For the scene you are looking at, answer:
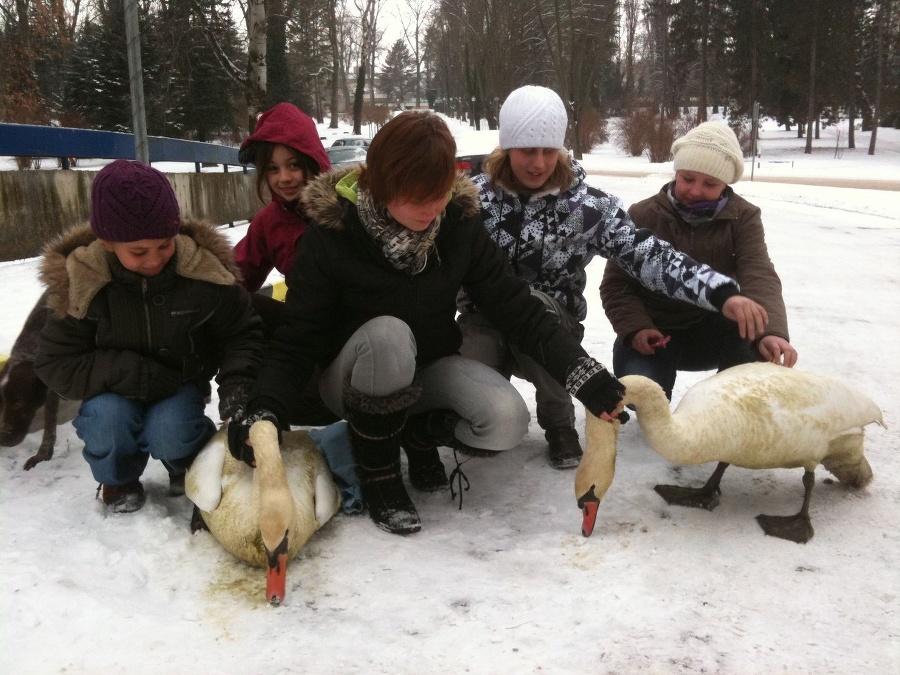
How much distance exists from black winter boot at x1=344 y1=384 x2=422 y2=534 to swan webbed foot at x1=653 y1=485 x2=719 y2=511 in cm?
85

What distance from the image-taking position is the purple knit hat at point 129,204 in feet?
7.21

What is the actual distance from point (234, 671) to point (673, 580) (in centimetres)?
117

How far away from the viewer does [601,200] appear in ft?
9.59

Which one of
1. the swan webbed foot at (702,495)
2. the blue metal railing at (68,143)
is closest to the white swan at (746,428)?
the swan webbed foot at (702,495)

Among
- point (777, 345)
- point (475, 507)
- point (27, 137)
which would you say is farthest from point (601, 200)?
point (27, 137)

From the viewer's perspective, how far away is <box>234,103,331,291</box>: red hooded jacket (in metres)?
2.92

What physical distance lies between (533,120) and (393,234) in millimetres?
833

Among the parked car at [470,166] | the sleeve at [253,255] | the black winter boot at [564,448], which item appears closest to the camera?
the black winter boot at [564,448]

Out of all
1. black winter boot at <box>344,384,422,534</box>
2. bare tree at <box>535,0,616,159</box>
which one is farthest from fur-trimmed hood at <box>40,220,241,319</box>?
bare tree at <box>535,0,616,159</box>

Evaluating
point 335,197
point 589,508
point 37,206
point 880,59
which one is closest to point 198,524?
point 335,197

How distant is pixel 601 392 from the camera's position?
88.1 inches

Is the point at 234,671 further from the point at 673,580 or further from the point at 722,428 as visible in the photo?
the point at 722,428

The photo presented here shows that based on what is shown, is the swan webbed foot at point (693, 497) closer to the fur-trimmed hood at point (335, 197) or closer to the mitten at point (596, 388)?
the mitten at point (596, 388)

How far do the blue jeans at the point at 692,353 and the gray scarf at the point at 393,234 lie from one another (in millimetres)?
1185
